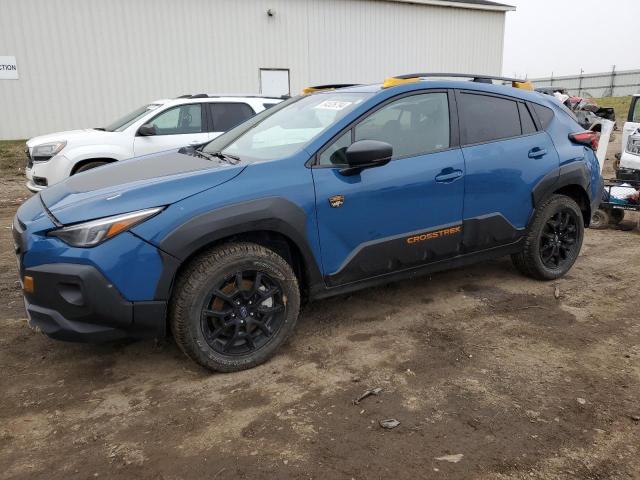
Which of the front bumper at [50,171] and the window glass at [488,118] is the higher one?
the window glass at [488,118]

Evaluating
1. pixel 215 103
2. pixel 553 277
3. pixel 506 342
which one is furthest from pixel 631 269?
pixel 215 103

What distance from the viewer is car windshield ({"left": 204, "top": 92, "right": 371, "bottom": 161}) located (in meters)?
3.49

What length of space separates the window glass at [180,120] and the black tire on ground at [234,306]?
5483 mm

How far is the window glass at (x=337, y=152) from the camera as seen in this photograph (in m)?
3.33

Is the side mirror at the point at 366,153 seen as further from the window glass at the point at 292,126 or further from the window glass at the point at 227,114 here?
the window glass at the point at 227,114

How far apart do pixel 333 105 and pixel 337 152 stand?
54 centimetres

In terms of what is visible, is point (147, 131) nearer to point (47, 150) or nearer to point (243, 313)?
point (47, 150)

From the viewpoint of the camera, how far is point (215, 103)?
822cm

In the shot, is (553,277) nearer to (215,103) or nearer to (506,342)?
(506,342)

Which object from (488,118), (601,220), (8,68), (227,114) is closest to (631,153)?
(601,220)

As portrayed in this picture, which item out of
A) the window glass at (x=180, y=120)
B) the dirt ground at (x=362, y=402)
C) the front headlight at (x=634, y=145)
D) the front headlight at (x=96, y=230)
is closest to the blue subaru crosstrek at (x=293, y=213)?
the front headlight at (x=96, y=230)

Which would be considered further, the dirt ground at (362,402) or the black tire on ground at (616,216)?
the black tire on ground at (616,216)

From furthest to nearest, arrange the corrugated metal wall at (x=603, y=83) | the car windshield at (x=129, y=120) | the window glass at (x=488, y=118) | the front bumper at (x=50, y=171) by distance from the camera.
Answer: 1. the corrugated metal wall at (x=603, y=83)
2. the car windshield at (x=129, y=120)
3. the front bumper at (x=50, y=171)
4. the window glass at (x=488, y=118)

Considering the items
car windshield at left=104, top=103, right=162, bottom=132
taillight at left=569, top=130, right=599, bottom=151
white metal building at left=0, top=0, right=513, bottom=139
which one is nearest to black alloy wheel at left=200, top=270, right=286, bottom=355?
taillight at left=569, top=130, right=599, bottom=151
